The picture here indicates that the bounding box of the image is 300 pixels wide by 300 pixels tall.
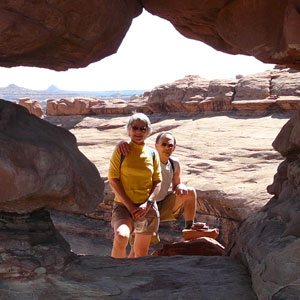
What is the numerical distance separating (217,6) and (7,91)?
56.1 metres

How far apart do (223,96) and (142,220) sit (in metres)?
12.1

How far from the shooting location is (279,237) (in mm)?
2854

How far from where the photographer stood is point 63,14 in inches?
120

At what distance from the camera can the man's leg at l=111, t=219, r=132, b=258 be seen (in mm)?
3703

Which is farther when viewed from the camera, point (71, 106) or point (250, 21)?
point (71, 106)

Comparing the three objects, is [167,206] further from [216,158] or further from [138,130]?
[216,158]

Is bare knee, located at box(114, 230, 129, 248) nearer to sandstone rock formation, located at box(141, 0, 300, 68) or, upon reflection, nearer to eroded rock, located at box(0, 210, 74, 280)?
eroded rock, located at box(0, 210, 74, 280)

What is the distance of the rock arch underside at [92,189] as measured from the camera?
8.90 feet

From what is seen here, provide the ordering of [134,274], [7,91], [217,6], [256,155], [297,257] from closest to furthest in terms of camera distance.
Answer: [297,257]
[134,274]
[217,6]
[256,155]
[7,91]

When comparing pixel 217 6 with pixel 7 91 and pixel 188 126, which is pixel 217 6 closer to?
pixel 188 126

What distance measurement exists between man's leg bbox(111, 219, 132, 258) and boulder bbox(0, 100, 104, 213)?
0.57m

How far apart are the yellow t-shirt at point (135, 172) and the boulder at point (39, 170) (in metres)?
0.49

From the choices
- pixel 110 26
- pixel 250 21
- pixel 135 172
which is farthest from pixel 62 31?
pixel 250 21

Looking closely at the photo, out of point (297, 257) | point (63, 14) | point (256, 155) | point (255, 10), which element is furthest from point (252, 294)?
point (256, 155)
